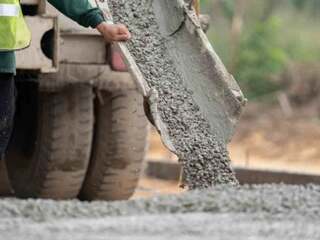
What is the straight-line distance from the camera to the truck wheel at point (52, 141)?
9.59 meters

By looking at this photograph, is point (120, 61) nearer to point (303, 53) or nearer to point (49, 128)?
point (49, 128)

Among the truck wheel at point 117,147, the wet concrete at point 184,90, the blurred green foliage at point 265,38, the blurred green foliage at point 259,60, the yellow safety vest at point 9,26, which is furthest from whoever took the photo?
the blurred green foliage at point 265,38

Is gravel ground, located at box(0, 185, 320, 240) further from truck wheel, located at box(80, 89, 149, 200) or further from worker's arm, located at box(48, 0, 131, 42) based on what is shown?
truck wheel, located at box(80, 89, 149, 200)

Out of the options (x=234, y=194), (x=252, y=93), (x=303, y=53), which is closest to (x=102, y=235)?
(x=234, y=194)

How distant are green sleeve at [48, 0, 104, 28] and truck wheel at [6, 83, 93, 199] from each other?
5.85ft

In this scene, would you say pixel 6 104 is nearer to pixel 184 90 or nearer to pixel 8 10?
pixel 8 10

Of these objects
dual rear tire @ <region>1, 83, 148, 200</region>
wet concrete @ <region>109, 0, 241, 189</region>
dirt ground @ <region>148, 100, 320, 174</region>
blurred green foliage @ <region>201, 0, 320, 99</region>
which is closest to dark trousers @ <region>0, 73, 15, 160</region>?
wet concrete @ <region>109, 0, 241, 189</region>

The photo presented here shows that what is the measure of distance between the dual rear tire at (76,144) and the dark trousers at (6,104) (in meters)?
1.86

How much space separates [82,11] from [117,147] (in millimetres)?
2279

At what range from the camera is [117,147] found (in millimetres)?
9859

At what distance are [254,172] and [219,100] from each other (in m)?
4.05

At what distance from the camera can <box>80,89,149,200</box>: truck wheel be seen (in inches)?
384

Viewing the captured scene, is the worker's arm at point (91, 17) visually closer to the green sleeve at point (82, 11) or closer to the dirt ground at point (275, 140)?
the green sleeve at point (82, 11)

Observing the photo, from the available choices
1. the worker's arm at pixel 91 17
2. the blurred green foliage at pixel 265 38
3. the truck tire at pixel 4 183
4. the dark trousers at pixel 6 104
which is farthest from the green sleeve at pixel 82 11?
the blurred green foliage at pixel 265 38
